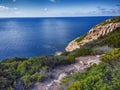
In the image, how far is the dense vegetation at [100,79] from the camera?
11016mm

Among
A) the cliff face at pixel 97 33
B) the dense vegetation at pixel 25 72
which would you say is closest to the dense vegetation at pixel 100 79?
the dense vegetation at pixel 25 72

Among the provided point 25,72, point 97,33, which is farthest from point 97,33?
point 25,72

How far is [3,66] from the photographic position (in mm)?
14953

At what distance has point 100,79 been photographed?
11633mm

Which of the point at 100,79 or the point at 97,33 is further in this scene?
the point at 97,33

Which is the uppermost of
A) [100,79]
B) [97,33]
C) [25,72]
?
[100,79]

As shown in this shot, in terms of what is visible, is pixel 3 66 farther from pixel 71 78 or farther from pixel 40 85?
pixel 71 78

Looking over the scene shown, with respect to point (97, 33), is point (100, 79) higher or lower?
higher

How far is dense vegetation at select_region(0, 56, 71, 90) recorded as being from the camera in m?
12.8

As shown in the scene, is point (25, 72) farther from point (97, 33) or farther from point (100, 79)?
point (97, 33)

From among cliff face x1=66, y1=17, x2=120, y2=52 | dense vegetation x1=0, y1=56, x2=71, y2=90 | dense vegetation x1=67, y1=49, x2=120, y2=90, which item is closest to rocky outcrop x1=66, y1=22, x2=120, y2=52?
cliff face x1=66, y1=17, x2=120, y2=52

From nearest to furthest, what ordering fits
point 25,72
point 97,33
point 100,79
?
point 100,79 → point 25,72 → point 97,33

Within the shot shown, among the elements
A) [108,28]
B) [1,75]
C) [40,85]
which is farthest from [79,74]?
[108,28]

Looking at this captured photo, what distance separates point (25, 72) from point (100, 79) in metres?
5.39
